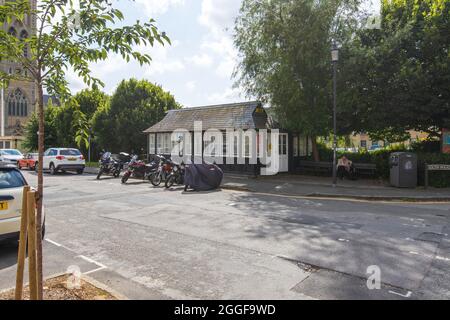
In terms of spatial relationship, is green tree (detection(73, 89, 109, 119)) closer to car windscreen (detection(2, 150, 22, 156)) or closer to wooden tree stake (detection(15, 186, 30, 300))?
car windscreen (detection(2, 150, 22, 156))

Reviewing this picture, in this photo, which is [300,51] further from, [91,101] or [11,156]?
[11,156]

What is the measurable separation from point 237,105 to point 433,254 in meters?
16.3

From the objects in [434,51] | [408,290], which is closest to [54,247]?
[408,290]

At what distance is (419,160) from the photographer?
1450 centimetres

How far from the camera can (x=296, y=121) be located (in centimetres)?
1714

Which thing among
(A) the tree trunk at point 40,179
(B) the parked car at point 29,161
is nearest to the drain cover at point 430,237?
(A) the tree trunk at point 40,179

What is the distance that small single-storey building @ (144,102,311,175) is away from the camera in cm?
1878

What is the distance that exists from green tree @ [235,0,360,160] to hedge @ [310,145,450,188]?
2.51m

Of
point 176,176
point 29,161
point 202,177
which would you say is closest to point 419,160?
point 202,177

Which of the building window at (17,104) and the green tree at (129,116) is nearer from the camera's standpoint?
the green tree at (129,116)

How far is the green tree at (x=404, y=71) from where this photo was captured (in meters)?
14.6

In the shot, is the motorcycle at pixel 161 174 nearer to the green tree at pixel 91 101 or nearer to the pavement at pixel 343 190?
the pavement at pixel 343 190

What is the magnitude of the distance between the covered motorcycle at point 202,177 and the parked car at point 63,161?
11339mm

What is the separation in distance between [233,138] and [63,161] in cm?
1124
